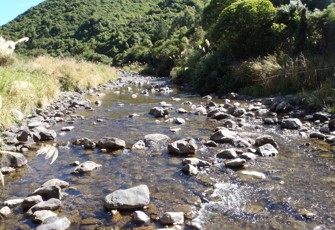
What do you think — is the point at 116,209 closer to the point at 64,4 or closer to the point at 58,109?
the point at 58,109

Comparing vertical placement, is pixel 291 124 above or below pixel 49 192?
below

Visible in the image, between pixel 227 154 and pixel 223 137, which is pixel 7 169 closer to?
pixel 227 154

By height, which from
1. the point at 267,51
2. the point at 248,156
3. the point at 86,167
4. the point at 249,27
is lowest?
the point at 248,156

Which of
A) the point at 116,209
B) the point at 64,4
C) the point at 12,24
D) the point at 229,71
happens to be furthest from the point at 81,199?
the point at 64,4

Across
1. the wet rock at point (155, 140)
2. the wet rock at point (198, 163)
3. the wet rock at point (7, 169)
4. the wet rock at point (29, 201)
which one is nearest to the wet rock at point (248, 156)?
the wet rock at point (198, 163)

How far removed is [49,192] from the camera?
4.80 meters

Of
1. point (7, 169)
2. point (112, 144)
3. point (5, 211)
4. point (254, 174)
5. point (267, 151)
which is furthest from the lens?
point (112, 144)

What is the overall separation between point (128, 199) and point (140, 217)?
0.44m

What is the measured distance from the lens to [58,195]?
189 inches

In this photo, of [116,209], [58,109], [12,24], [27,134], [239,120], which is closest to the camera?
[116,209]

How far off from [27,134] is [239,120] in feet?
18.6

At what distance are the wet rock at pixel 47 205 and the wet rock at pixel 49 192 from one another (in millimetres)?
218

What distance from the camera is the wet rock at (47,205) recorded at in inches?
171

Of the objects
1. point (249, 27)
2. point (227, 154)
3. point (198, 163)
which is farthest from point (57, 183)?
point (249, 27)
